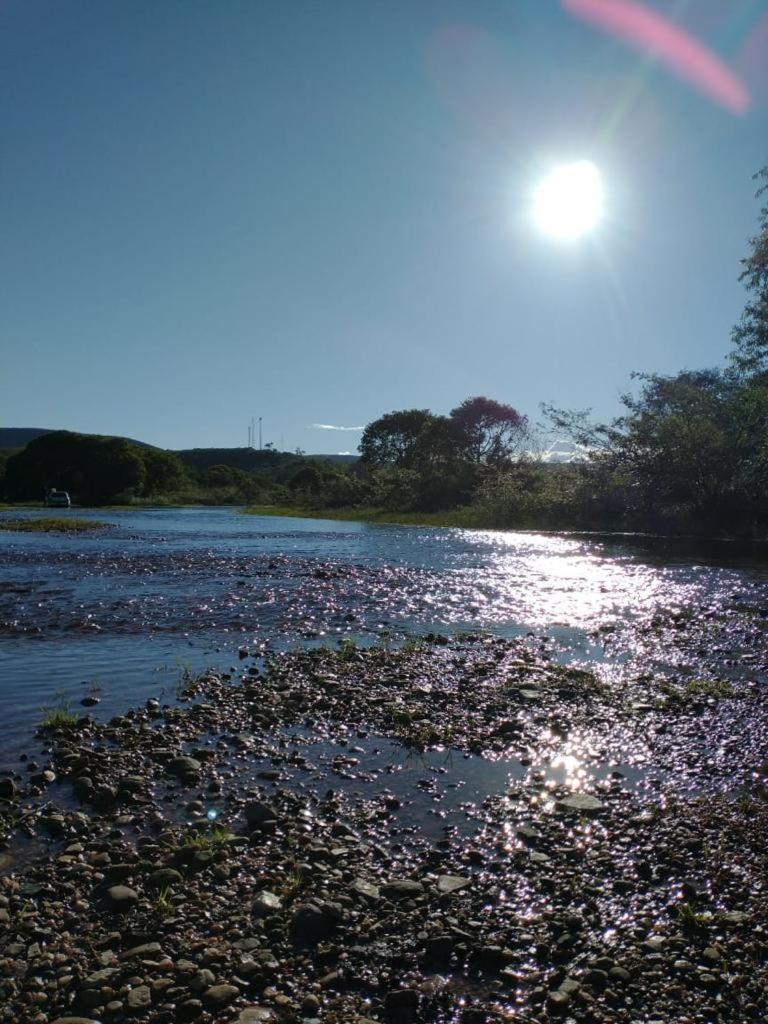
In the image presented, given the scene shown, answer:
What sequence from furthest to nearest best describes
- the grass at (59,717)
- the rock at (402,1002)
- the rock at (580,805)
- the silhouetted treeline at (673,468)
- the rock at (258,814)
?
the silhouetted treeline at (673,468) < the grass at (59,717) < the rock at (580,805) < the rock at (258,814) < the rock at (402,1002)

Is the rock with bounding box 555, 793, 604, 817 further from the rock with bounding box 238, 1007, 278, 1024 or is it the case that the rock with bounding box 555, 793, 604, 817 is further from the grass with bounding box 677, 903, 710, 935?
the rock with bounding box 238, 1007, 278, 1024

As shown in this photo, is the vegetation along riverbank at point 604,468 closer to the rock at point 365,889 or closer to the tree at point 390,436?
the tree at point 390,436

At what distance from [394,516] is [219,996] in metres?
72.0

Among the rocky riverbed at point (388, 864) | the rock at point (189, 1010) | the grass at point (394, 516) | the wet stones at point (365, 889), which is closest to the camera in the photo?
the rock at point (189, 1010)

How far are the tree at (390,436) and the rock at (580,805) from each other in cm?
10469

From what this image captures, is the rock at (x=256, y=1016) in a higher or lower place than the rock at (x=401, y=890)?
lower

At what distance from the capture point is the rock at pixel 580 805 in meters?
6.45

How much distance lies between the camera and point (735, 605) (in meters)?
19.4

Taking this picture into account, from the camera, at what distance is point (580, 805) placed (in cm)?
654

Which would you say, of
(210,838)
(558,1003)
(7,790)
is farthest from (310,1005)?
(7,790)

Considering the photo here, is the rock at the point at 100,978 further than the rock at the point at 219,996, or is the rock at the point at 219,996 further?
the rock at the point at 100,978

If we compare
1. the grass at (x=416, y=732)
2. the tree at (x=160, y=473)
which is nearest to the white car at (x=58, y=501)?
the tree at (x=160, y=473)

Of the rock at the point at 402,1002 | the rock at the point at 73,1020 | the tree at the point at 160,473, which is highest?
the tree at the point at 160,473

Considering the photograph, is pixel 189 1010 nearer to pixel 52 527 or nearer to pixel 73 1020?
pixel 73 1020
